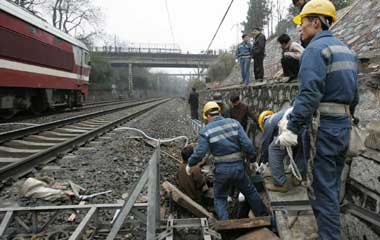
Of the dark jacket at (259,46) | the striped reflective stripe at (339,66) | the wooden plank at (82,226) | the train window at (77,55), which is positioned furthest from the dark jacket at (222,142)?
the train window at (77,55)

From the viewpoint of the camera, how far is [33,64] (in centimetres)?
1123

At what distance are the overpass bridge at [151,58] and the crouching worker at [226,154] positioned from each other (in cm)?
5487

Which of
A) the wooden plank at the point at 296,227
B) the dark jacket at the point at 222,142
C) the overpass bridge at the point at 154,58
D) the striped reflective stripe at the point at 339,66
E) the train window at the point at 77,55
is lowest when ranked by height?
the wooden plank at the point at 296,227

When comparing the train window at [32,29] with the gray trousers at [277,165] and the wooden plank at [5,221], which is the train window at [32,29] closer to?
the wooden plank at [5,221]

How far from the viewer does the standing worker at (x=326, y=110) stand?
2.63m

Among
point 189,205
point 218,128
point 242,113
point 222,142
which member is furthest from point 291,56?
point 189,205

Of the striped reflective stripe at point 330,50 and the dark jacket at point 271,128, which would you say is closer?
the striped reflective stripe at point 330,50

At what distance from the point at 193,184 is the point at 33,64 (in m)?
8.77

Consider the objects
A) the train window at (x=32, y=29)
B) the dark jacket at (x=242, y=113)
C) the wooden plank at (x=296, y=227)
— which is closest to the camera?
the wooden plank at (x=296, y=227)

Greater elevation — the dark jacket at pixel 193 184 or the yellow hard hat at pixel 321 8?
the yellow hard hat at pixel 321 8

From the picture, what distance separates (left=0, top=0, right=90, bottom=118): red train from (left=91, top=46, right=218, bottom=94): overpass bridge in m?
43.6

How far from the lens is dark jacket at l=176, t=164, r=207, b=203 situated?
511 centimetres

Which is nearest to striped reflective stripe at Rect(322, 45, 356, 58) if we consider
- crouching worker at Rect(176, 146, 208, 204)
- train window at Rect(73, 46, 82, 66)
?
crouching worker at Rect(176, 146, 208, 204)

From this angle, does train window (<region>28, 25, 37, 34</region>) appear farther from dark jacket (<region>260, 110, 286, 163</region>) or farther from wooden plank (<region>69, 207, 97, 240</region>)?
dark jacket (<region>260, 110, 286, 163</region>)
